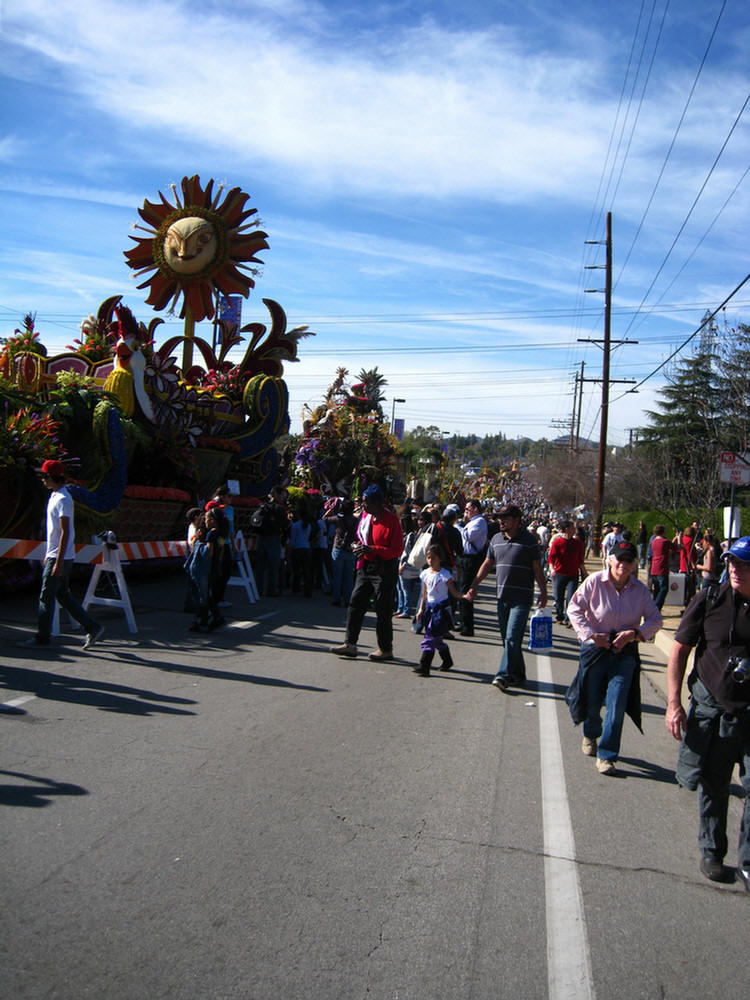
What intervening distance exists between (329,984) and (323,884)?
81 cm

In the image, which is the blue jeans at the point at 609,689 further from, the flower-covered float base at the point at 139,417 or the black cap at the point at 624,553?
the flower-covered float base at the point at 139,417

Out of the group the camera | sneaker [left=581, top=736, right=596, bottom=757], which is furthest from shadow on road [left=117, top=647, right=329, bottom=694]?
the camera

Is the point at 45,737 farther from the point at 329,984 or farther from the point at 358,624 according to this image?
the point at 358,624

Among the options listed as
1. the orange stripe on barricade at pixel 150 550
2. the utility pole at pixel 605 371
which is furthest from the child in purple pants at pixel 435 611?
the utility pole at pixel 605 371

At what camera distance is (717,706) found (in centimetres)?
441

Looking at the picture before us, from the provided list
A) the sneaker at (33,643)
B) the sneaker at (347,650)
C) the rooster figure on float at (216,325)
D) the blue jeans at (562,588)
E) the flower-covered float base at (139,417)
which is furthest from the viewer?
the rooster figure on float at (216,325)

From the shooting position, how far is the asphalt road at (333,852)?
10.8ft

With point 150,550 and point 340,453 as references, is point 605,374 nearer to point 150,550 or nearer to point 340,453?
point 340,453

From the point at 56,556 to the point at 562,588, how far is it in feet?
28.3

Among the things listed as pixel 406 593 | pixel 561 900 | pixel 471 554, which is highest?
pixel 471 554

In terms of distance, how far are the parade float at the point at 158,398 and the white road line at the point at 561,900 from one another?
842 cm

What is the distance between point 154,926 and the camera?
3.48m

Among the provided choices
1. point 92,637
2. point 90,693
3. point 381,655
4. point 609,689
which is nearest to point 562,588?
point 381,655

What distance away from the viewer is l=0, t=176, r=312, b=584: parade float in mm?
12156
